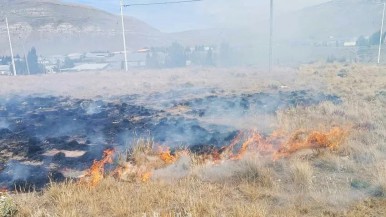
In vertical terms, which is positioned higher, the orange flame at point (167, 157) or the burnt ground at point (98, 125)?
the orange flame at point (167, 157)

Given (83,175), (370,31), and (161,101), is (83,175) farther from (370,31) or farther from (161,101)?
(370,31)

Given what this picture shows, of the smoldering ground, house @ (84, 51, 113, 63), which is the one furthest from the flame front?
house @ (84, 51, 113, 63)

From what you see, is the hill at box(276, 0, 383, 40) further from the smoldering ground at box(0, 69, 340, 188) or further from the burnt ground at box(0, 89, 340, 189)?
the burnt ground at box(0, 89, 340, 189)

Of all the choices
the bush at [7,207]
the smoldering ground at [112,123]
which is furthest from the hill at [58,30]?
the bush at [7,207]

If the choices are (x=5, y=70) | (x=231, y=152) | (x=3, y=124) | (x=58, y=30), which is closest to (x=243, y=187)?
(x=231, y=152)

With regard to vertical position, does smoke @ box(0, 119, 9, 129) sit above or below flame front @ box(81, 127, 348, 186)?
below

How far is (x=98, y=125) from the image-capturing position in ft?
49.4

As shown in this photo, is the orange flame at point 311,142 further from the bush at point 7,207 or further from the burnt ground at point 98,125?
the bush at point 7,207

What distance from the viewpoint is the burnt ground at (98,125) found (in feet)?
32.8

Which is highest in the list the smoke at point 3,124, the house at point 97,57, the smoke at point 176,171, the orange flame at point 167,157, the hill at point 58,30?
the hill at point 58,30

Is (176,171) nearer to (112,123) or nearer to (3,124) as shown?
(112,123)

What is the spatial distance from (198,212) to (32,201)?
359cm

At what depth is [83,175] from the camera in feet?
27.8

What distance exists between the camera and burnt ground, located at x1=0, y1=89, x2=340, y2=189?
9998mm
